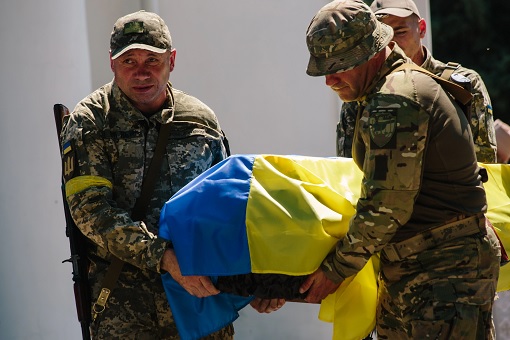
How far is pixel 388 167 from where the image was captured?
3.93 m

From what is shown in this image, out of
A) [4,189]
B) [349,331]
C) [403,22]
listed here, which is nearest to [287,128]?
[403,22]

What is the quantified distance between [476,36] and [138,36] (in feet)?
36.6

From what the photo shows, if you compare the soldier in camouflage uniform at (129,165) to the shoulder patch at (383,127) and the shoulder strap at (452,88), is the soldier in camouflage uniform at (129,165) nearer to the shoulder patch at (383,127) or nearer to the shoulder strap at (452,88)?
the shoulder patch at (383,127)

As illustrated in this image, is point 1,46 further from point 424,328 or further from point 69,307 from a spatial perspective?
point 424,328

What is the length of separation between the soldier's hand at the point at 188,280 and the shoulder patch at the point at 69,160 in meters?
0.61

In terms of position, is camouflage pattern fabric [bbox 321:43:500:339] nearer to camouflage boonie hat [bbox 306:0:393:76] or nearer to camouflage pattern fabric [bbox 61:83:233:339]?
camouflage boonie hat [bbox 306:0:393:76]

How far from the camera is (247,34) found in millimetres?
6969

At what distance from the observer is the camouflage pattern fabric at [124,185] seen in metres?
4.67

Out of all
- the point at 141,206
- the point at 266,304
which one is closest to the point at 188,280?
the point at 266,304

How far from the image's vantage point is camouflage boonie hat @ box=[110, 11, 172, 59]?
483 cm

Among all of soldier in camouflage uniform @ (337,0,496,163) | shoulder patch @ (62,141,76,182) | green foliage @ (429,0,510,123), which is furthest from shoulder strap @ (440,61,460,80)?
green foliage @ (429,0,510,123)

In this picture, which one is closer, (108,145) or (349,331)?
(349,331)

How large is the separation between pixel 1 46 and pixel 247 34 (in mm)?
1598

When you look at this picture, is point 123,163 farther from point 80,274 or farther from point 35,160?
point 35,160
